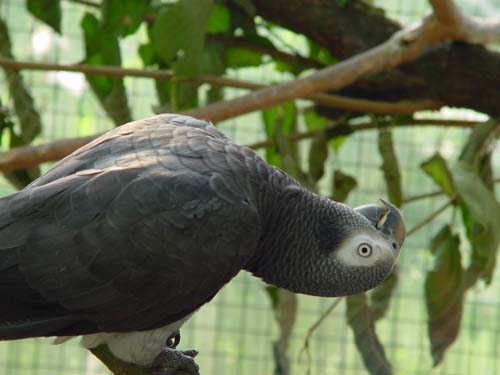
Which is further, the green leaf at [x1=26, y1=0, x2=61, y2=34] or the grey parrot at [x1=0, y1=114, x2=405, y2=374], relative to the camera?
the green leaf at [x1=26, y1=0, x2=61, y2=34]

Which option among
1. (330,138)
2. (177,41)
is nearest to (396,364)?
(330,138)

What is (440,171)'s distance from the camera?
1.88m

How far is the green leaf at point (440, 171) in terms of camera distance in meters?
1.86

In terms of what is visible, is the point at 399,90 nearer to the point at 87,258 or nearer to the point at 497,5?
the point at 497,5

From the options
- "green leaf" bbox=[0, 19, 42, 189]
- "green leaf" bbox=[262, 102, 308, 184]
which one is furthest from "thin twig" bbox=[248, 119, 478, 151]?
"green leaf" bbox=[0, 19, 42, 189]

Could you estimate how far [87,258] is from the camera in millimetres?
1184

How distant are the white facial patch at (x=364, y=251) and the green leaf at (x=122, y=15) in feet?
2.70

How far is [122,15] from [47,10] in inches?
7.6

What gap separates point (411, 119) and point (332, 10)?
0.32 m

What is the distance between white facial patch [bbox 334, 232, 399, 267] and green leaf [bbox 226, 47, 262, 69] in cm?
97

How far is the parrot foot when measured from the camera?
132 centimetres

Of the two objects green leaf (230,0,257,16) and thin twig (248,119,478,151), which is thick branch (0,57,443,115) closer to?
thin twig (248,119,478,151)

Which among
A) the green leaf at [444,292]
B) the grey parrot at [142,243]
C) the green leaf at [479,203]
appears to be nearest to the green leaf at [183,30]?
the grey parrot at [142,243]

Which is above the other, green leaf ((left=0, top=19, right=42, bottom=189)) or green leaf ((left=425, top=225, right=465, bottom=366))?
green leaf ((left=0, top=19, right=42, bottom=189))
